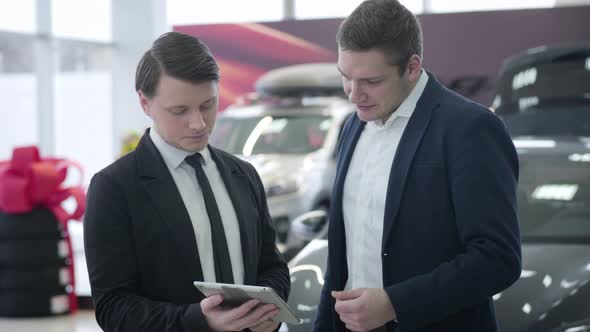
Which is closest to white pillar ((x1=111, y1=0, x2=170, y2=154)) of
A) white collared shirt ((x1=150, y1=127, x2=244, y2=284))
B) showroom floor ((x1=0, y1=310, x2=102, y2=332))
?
showroom floor ((x1=0, y1=310, x2=102, y2=332))

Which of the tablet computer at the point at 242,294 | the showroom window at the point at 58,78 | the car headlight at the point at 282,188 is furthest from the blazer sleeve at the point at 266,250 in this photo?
the showroom window at the point at 58,78

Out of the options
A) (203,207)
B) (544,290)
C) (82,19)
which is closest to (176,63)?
(203,207)

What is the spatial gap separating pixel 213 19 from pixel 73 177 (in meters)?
3.52

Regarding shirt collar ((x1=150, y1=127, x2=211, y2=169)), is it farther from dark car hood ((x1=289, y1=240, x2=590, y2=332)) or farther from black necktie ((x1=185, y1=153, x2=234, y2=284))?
dark car hood ((x1=289, y1=240, x2=590, y2=332))

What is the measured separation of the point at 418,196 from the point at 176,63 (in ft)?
1.92

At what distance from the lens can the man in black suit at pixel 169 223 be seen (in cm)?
185

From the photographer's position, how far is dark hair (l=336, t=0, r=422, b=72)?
1884 mm

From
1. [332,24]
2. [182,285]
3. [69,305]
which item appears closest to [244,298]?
[182,285]

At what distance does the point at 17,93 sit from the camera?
33.5ft

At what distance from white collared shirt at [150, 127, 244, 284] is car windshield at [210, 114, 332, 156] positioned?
5.97m

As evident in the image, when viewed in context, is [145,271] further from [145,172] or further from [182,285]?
[145,172]

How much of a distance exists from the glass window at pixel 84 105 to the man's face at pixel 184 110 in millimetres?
9337

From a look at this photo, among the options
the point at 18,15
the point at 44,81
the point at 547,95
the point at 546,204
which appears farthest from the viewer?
the point at 44,81

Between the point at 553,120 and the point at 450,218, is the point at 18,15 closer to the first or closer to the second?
the point at 553,120
